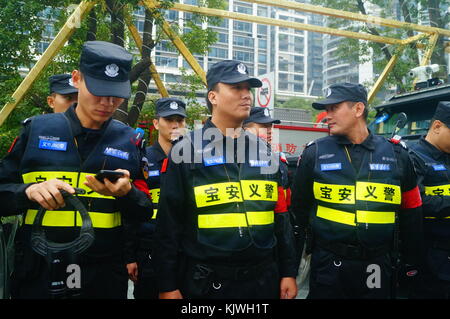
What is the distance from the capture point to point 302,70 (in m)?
113

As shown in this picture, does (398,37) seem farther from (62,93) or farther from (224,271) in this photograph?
(224,271)

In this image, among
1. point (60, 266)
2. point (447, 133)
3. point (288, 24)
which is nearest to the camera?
point (60, 266)

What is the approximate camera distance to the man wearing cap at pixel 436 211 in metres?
3.35

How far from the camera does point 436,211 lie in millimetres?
3334

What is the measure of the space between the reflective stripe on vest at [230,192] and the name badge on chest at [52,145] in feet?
→ 2.56

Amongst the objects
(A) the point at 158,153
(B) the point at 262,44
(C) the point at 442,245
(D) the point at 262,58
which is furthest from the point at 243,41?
(C) the point at 442,245

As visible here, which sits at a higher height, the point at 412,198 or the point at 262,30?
the point at 262,30

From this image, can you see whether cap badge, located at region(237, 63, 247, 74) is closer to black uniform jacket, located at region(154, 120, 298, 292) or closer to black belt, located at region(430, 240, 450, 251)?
black uniform jacket, located at region(154, 120, 298, 292)

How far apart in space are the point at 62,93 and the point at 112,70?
1.72 metres

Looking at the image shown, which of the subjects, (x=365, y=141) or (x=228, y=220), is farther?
(x=365, y=141)
